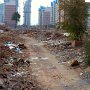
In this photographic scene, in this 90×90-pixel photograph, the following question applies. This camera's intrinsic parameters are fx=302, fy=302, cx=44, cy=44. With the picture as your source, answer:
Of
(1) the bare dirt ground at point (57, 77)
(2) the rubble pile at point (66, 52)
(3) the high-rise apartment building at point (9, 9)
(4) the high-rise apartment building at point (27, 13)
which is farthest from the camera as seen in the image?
(4) the high-rise apartment building at point (27, 13)

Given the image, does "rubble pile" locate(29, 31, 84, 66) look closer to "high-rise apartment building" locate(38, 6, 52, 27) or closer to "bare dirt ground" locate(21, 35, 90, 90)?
"bare dirt ground" locate(21, 35, 90, 90)

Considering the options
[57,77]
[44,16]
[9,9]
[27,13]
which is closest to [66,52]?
[57,77]

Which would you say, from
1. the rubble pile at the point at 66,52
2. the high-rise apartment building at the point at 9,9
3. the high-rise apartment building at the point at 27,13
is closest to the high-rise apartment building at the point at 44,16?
the high-rise apartment building at the point at 27,13

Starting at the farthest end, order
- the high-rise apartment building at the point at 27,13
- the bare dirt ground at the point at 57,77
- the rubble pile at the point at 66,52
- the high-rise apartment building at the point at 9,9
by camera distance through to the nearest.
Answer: the high-rise apartment building at the point at 27,13
the high-rise apartment building at the point at 9,9
the rubble pile at the point at 66,52
the bare dirt ground at the point at 57,77

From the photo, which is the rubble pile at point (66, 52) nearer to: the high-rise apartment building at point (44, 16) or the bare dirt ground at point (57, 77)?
the bare dirt ground at point (57, 77)

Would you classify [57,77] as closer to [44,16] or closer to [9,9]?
[9,9]

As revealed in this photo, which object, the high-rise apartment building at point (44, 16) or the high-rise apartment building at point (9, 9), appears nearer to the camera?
the high-rise apartment building at point (9, 9)

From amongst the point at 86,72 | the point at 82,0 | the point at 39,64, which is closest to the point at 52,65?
the point at 39,64

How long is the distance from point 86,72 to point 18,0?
101 metres

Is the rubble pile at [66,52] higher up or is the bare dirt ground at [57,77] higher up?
the bare dirt ground at [57,77]

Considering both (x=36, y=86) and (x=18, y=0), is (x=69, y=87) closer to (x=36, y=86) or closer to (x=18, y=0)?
(x=36, y=86)

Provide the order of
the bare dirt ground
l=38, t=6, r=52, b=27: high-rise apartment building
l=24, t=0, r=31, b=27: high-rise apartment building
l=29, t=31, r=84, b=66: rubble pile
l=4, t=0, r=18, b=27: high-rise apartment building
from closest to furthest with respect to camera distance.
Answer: the bare dirt ground < l=29, t=31, r=84, b=66: rubble pile < l=4, t=0, r=18, b=27: high-rise apartment building < l=24, t=0, r=31, b=27: high-rise apartment building < l=38, t=6, r=52, b=27: high-rise apartment building

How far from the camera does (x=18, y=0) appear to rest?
11088cm

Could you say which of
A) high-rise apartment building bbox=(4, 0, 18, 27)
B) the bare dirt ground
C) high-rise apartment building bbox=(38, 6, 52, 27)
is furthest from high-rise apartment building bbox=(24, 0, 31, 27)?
the bare dirt ground
